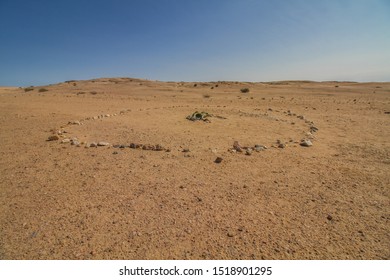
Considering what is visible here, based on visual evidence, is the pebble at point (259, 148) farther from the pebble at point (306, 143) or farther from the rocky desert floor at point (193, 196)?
the pebble at point (306, 143)

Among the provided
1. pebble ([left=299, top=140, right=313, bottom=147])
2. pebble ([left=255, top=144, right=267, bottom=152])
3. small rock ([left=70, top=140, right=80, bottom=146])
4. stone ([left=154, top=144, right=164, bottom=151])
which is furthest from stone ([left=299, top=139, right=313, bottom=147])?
small rock ([left=70, top=140, right=80, bottom=146])

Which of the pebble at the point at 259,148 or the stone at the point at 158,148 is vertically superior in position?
the stone at the point at 158,148

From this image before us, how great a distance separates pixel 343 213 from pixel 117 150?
221 inches

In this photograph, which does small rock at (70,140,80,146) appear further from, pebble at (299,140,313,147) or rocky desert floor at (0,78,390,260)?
pebble at (299,140,313,147)

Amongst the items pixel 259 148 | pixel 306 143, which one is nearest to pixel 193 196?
pixel 259 148

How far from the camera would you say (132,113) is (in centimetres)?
1345

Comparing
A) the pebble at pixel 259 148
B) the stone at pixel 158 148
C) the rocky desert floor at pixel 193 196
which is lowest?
the rocky desert floor at pixel 193 196

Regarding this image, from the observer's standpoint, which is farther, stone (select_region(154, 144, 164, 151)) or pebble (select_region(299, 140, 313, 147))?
pebble (select_region(299, 140, 313, 147))

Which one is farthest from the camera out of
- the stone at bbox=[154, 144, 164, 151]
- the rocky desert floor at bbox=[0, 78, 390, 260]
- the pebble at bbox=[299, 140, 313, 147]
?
the pebble at bbox=[299, 140, 313, 147]

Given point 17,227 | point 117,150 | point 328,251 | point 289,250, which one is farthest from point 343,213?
point 117,150

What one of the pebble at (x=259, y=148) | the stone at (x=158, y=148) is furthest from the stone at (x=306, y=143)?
the stone at (x=158, y=148)

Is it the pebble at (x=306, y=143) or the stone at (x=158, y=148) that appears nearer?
the stone at (x=158, y=148)
